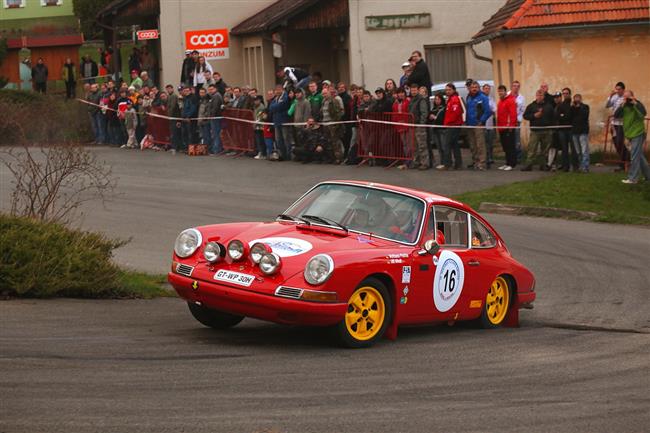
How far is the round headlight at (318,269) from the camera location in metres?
10.2

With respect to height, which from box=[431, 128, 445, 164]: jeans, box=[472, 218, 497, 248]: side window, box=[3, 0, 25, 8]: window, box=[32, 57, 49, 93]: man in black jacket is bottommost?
box=[472, 218, 497, 248]: side window

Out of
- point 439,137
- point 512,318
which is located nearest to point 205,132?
point 439,137

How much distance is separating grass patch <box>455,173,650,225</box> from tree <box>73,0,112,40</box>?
132 ft

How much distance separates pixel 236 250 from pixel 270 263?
0.43 m

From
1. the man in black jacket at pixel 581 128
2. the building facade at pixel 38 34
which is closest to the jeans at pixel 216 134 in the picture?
the man in black jacket at pixel 581 128

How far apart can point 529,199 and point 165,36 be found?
23264 millimetres

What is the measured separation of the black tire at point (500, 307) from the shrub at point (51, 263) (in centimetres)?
386

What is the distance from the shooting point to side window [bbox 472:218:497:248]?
1251 cm

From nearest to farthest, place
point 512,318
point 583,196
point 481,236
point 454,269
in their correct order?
1. point 454,269
2. point 481,236
3. point 512,318
4. point 583,196

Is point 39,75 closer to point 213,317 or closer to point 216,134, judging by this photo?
point 216,134

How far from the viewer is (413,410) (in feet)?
27.4

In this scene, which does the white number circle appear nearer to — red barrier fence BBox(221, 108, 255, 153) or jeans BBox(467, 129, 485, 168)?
jeans BBox(467, 129, 485, 168)

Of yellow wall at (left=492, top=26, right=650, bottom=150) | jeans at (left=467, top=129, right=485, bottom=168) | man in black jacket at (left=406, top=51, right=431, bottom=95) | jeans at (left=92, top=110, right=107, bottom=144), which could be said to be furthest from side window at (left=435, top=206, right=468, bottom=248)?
jeans at (left=92, top=110, right=107, bottom=144)

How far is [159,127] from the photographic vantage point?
1361 inches
